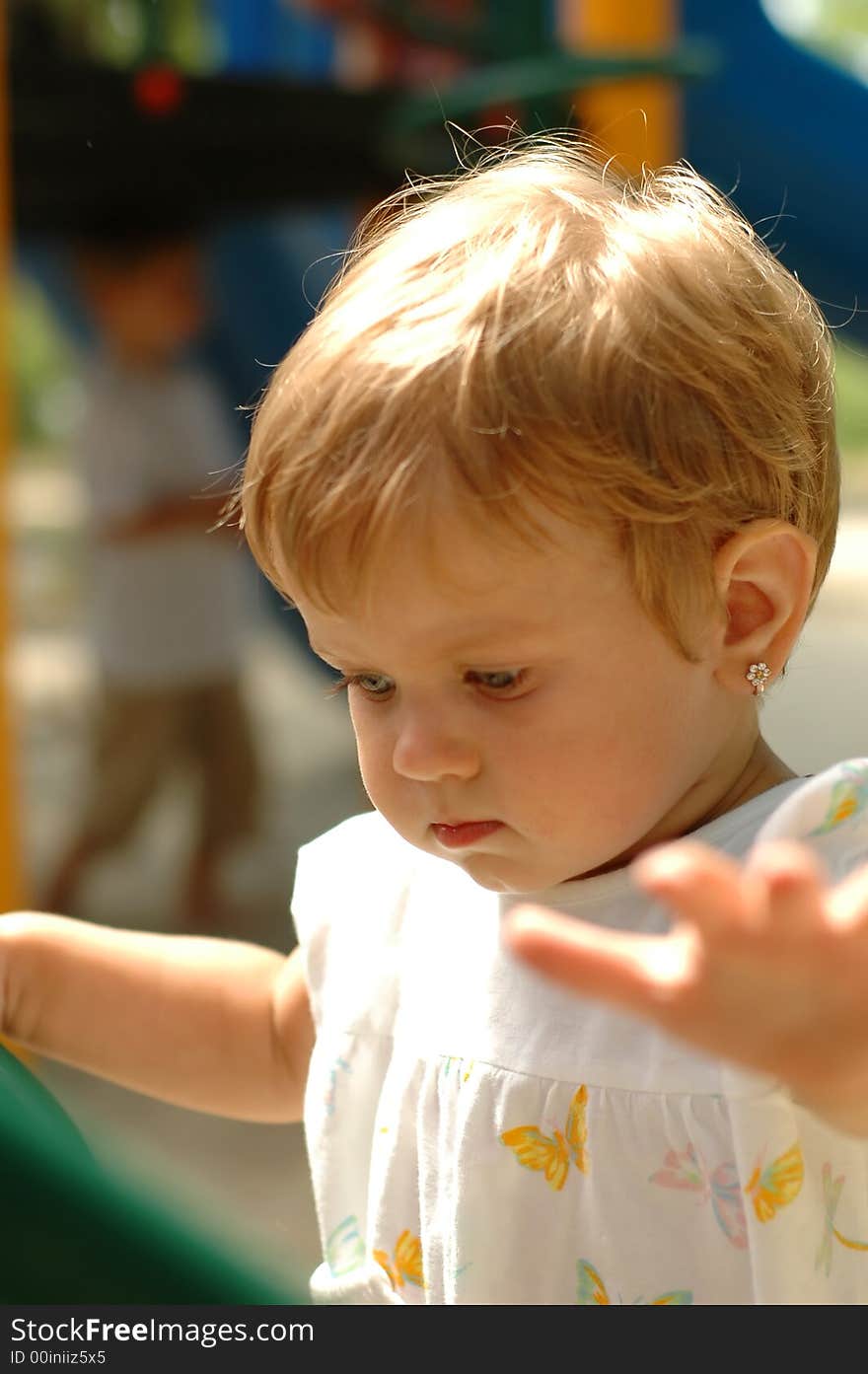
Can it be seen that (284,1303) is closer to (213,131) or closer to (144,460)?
(213,131)

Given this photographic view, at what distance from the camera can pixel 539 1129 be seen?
0.68 metres

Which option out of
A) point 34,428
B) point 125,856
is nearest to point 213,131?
point 125,856

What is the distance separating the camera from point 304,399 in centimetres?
67

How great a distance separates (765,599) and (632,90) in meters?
1.77

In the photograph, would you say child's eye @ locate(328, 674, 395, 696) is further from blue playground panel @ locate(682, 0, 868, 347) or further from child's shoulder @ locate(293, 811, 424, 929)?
blue playground panel @ locate(682, 0, 868, 347)

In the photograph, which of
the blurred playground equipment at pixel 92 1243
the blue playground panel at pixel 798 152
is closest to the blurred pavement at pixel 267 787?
the blurred playground equipment at pixel 92 1243

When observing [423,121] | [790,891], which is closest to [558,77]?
[423,121]

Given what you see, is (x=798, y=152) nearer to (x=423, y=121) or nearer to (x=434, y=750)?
(x=423, y=121)

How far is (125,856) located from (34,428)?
6796mm

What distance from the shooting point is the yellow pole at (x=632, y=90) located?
7.01ft

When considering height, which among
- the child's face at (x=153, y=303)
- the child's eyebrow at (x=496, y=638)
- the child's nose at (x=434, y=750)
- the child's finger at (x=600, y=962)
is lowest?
the child's finger at (x=600, y=962)

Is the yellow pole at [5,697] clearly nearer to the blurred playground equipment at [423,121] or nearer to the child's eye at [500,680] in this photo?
the blurred playground equipment at [423,121]

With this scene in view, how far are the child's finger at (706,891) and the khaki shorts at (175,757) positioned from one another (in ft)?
8.32

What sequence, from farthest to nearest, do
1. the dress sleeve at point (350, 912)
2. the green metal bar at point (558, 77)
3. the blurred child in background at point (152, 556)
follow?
the blurred child in background at point (152, 556) < the green metal bar at point (558, 77) < the dress sleeve at point (350, 912)
